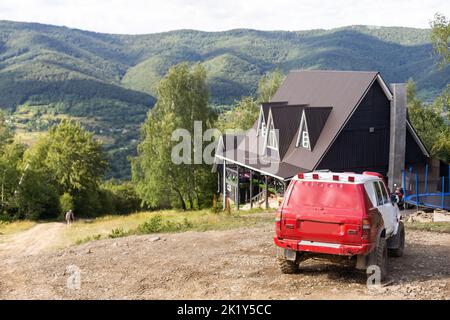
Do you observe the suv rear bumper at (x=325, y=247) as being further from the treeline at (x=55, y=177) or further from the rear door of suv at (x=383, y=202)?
the treeline at (x=55, y=177)

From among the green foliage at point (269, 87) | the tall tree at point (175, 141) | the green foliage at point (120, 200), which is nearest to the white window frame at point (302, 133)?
the tall tree at point (175, 141)

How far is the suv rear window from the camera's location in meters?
9.82

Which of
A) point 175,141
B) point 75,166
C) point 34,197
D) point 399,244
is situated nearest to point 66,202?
point 34,197

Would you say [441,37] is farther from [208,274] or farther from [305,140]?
[208,274]

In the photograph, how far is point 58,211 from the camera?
49938mm

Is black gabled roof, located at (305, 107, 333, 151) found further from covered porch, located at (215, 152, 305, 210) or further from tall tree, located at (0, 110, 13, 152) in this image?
tall tree, located at (0, 110, 13, 152)

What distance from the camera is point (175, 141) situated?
4550 cm

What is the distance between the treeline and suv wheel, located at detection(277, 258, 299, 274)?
40180mm

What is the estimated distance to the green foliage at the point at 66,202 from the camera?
47.9 m

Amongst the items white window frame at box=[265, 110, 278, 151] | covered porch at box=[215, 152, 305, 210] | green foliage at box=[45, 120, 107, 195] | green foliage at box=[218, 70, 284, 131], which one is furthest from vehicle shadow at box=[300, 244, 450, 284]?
green foliage at box=[45, 120, 107, 195]

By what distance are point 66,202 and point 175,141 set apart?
12.6 m

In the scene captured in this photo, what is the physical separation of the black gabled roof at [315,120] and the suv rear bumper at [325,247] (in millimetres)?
19954
